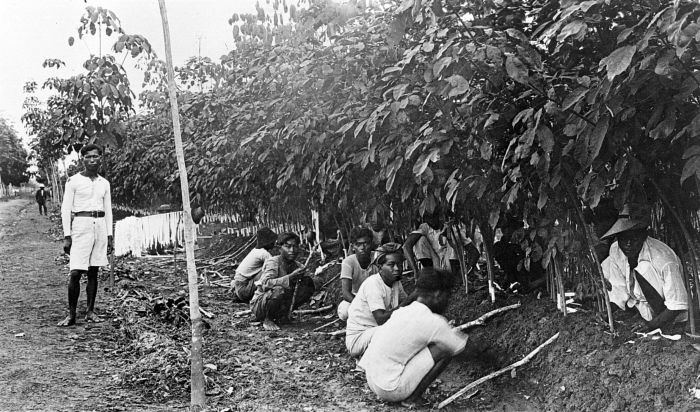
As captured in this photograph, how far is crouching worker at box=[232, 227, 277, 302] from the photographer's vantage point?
6.86 metres

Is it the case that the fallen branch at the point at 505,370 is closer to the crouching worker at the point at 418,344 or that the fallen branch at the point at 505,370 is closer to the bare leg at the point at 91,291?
the crouching worker at the point at 418,344

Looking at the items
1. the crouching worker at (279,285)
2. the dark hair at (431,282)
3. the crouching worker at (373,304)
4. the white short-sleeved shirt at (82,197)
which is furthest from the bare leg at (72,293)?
the dark hair at (431,282)

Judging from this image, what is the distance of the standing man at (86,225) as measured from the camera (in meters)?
5.37

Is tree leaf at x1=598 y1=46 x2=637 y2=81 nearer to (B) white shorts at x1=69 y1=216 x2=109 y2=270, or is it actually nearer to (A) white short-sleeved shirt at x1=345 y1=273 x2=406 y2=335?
(A) white short-sleeved shirt at x1=345 y1=273 x2=406 y2=335

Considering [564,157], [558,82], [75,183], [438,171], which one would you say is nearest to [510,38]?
[558,82]

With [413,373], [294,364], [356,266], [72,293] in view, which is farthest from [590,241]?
[72,293]

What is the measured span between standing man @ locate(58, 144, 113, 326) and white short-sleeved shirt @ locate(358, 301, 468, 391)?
2.97 meters

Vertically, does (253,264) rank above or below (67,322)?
above

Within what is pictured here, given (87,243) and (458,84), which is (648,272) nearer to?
(458,84)

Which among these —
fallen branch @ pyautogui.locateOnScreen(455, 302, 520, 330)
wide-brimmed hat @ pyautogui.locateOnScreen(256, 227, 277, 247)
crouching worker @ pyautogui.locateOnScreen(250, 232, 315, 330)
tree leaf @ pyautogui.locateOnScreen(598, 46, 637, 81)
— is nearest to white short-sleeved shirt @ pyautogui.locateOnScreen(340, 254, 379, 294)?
crouching worker @ pyautogui.locateOnScreen(250, 232, 315, 330)

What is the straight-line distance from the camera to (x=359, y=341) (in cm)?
456

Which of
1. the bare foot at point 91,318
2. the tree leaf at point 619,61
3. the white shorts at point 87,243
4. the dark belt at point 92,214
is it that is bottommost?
the bare foot at point 91,318

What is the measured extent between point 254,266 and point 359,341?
2721mm

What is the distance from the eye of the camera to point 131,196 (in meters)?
22.4
